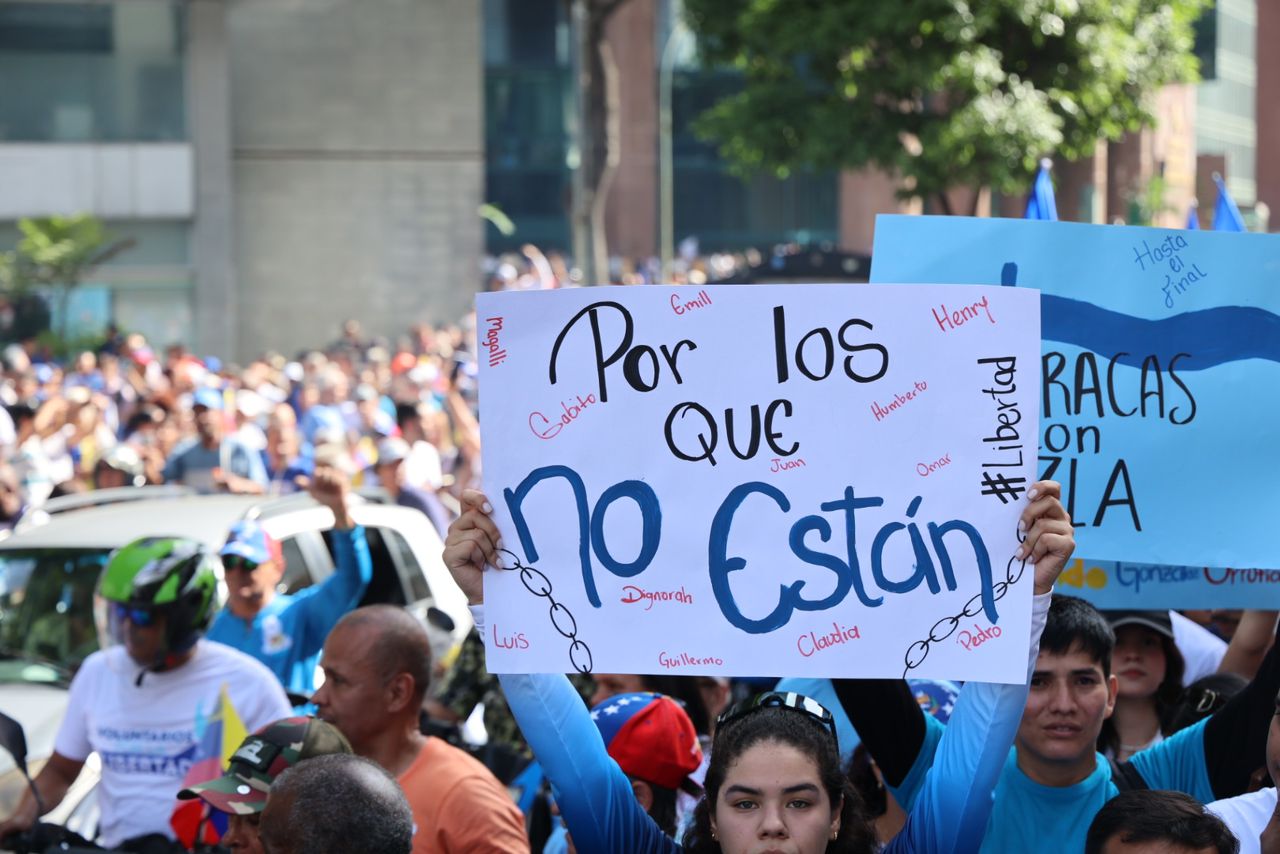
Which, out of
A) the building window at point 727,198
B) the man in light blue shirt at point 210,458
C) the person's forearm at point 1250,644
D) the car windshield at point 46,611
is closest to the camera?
the person's forearm at point 1250,644

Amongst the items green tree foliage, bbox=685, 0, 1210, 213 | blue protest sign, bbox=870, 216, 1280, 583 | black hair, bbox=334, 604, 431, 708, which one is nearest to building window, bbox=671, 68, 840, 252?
green tree foliage, bbox=685, 0, 1210, 213

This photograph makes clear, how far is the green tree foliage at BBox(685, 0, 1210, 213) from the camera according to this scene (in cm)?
2066

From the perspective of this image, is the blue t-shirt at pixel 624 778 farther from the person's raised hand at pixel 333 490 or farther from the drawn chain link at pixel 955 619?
the person's raised hand at pixel 333 490

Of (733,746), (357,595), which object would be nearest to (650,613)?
(733,746)

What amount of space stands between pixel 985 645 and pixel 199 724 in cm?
276

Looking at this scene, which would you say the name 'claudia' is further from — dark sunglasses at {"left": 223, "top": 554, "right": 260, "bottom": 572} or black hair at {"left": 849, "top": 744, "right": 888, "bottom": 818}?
dark sunglasses at {"left": 223, "top": 554, "right": 260, "bottom": 572}

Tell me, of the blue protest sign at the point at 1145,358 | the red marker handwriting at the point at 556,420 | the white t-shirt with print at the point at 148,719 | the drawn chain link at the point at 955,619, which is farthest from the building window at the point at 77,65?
the drawn chain link at the point at 955,619

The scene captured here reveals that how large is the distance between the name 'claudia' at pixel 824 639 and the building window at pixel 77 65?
3403 cm

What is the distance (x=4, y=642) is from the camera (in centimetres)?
786

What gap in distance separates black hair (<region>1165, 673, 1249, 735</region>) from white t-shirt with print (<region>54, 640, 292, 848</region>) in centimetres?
253

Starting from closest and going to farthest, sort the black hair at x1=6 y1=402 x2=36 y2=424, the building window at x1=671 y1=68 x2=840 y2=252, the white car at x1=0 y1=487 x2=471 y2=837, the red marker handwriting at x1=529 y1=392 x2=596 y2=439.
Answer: the red marker handwriting at x1=529 y1=392 x2=596 y2=439, the white car at x1=0 y1=487 x2=471 y2=837, the black hair at x1=6 y1=402 x2=36 y2=424, the building window at x1=671 y1=68 x2=840 y2=252

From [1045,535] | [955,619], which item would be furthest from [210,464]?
[1045,535]

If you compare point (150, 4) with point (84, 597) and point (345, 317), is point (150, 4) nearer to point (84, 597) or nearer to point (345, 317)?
point (345, 317)

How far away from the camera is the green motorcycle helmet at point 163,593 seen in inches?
218
